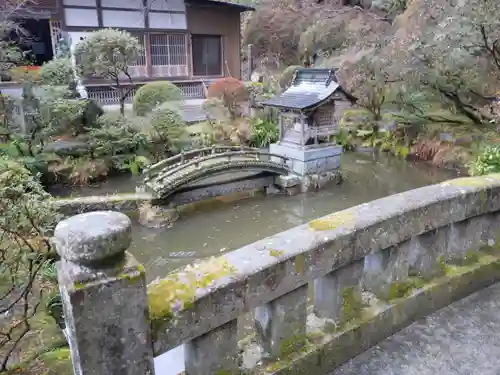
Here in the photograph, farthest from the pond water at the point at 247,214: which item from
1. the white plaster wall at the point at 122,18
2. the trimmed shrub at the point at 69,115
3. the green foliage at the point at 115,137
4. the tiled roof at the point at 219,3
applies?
the tiled roof at the point at 219,3

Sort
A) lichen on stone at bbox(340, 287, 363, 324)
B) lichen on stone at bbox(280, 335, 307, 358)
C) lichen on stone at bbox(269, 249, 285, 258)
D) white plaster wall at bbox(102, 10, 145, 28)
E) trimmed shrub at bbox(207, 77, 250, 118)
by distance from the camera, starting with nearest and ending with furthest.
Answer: lichen on stone at bbox(269, 249, 285, 258), lichen on stone at bbox(280, 335, 307, 358), lichen on stone at bbox(340, 287, 363, 324), trimmed shrub at bbox(207, 77, 250, 118), white plaster wall at bbox(102, 10, 145, 28)

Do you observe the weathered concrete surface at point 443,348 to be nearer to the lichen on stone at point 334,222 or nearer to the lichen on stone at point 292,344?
the lichen on stone at point 292,344

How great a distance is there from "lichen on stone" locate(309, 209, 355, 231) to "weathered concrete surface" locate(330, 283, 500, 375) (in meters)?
0.81

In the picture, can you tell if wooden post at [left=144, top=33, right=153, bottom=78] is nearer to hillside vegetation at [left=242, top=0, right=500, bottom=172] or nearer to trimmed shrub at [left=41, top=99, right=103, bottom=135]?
trimmed shrub at [left=41, top=99, right=103, bottom=135]

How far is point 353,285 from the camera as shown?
238cm

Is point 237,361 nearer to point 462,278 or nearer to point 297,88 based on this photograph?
point 462,278

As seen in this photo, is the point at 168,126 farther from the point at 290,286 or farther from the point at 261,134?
the point at 290,286

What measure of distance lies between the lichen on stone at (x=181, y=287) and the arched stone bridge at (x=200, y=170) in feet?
28.5

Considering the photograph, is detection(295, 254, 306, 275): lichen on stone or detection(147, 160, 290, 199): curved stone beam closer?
detection(295, 254, 306, 275): lichen on stone

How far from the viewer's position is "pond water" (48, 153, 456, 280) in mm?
9156

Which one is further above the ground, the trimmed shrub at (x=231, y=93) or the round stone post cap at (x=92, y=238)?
the trimmed shrub at (x=231, y=93)

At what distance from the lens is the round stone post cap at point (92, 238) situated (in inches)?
51.8

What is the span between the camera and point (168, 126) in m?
13.9

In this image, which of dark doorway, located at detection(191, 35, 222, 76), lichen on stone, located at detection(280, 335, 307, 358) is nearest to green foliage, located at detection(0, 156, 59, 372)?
lichen on stone, located at detection(280, 335, 307, 358)
